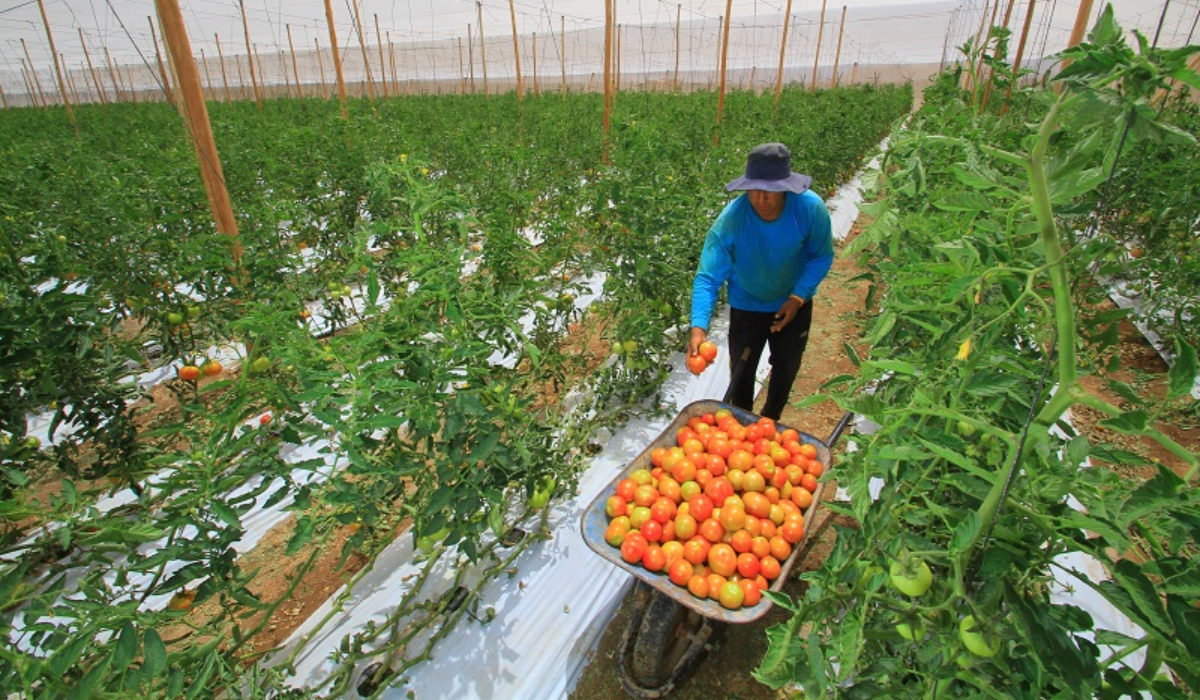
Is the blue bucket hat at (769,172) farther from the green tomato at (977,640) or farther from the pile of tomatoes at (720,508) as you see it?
the green tomato at (977,640)

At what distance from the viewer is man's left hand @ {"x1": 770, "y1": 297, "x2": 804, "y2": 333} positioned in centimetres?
278

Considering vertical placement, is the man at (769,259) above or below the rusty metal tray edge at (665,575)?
above

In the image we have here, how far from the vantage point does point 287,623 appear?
2.29 meters

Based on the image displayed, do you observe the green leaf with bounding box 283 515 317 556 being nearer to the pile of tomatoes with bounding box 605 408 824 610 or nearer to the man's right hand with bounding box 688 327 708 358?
the pile of tomatoes with bounding box 605 408 824 610

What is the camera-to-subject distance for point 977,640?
0.84 metres

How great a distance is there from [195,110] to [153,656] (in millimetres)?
2865

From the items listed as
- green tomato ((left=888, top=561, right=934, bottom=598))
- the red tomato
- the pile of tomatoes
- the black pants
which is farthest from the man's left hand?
green tomato ((left=888, top=561, right=934, bottom=598))

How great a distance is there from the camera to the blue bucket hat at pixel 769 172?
2.42 m

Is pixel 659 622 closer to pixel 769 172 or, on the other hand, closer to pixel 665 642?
pixel 665 642

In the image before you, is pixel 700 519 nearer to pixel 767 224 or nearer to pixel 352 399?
pixel 352 399

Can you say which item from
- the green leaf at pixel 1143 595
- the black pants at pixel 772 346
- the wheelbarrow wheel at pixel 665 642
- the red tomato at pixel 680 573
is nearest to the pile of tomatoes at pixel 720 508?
the red tomato at pixel 680 573

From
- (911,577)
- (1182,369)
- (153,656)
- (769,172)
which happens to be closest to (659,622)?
(911,577)

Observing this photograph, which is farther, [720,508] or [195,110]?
[195,110]

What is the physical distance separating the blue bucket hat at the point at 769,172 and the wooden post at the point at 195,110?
2654 mm
